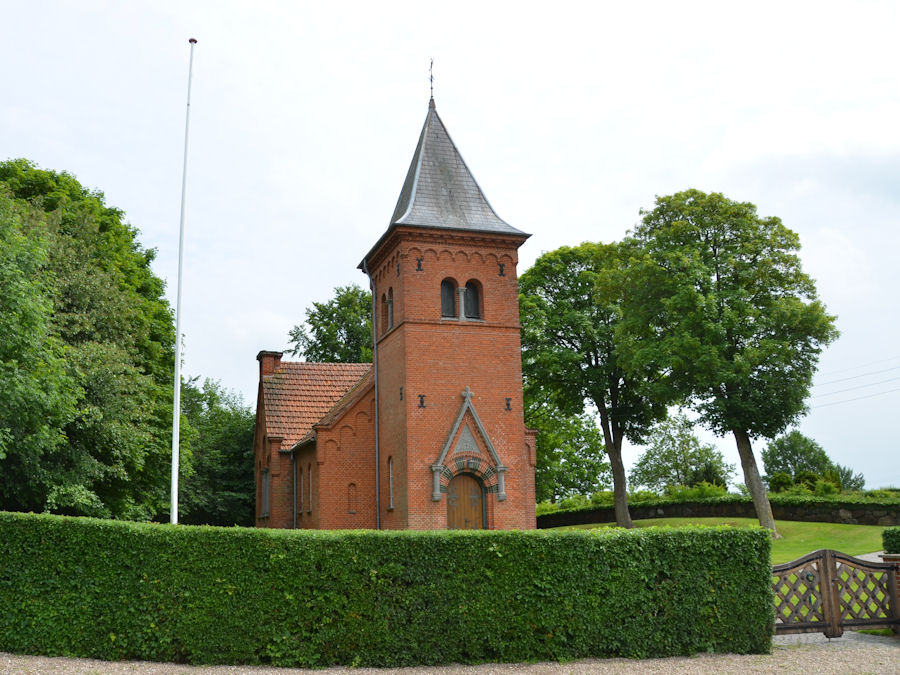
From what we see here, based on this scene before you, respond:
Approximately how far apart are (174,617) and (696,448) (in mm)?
63170

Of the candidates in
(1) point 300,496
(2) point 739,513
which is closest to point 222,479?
(1) point 300,496

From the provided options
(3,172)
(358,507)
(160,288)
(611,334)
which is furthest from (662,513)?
(3,172)

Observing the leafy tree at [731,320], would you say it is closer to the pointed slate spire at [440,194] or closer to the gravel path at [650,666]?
the pointed slate spire at [440,194]

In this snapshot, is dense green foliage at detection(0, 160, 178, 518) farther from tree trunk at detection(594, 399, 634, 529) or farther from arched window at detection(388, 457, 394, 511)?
tree trunk at detection(594, 399, 634, 529)

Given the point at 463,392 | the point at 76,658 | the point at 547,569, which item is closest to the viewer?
the point at 76,658

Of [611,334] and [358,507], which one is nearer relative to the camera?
[358,507]

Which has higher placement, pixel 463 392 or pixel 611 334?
pixel 611 334

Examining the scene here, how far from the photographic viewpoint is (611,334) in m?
40.3

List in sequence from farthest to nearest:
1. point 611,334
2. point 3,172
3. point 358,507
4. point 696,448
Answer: point 696,448, point 611,334, point 3,172, point 358,507

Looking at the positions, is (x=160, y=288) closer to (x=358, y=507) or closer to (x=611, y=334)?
(x=358, y=507)

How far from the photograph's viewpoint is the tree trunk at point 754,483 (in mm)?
31188

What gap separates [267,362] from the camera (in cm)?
3666

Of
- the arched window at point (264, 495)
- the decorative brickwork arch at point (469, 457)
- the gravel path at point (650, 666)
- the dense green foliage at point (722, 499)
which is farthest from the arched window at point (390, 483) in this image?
the dense green foliage at point (722, 499)

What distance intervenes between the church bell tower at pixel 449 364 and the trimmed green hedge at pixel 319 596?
11.5 meters
